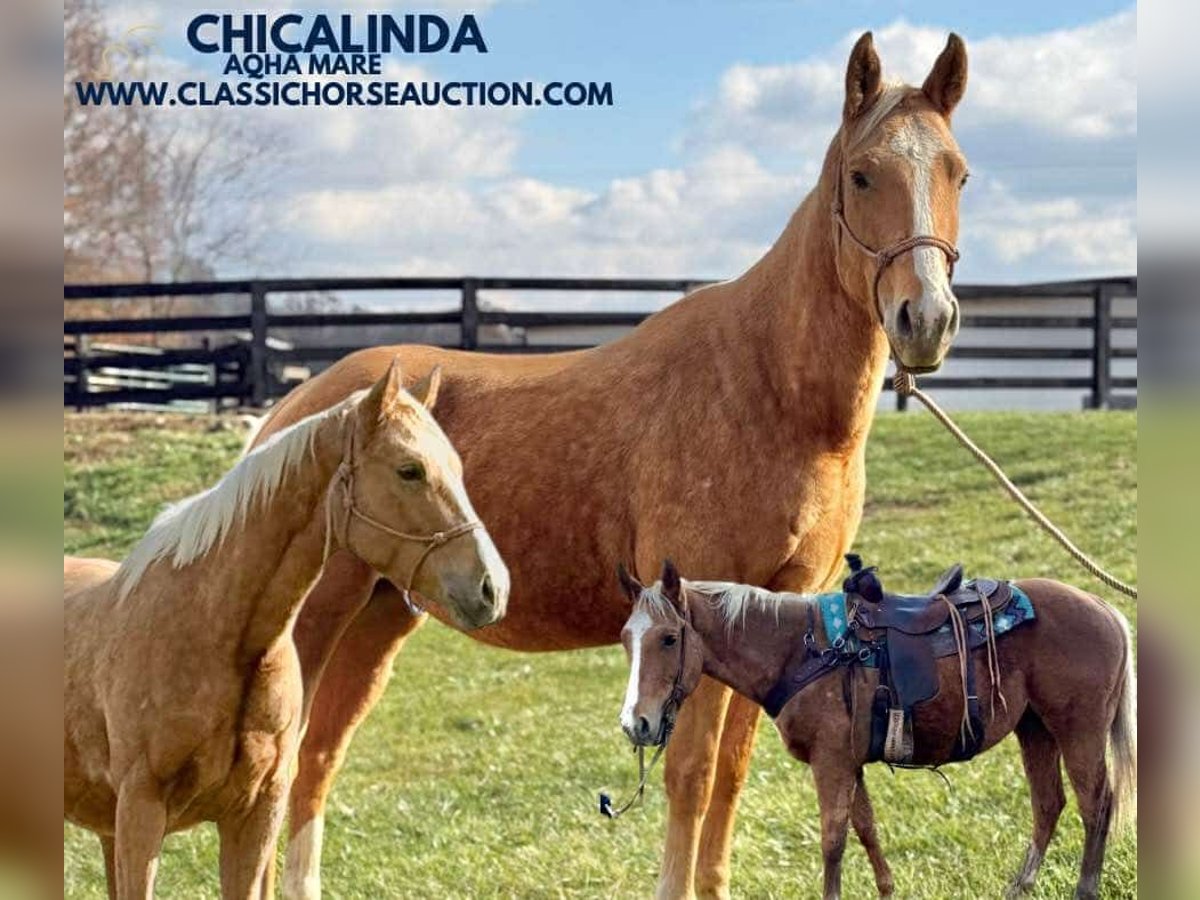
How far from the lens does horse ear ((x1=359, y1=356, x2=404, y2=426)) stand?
2.73m

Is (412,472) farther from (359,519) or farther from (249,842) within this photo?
(249,842)

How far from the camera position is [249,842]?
10.1 ft

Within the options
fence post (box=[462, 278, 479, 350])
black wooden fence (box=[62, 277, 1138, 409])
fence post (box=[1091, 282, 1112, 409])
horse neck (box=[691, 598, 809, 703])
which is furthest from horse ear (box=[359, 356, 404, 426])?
fence post (box=[1091, 282, 1112, 409])

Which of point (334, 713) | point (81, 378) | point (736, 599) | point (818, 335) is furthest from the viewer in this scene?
point (81, 378)

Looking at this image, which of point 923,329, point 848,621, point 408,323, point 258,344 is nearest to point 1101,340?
point 408,323

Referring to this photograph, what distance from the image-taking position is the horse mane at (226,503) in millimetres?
2865

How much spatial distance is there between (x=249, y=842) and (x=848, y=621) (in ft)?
4.64

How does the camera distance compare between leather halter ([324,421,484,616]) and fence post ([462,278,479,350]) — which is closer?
leather halter ([324,421,484,616])

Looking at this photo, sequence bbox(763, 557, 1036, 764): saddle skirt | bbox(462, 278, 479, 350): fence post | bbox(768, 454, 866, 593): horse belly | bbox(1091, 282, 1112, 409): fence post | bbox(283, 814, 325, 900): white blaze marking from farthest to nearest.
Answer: bbox(1091, 282, 1112, 409): fence post, bbox(462, 278, 479, 350): fence post, bbox(283, 814, 325, 900): white blaze marking, bbox(768, 454, 866, 593): horse belly, bbox(763, 557, 1036, 764): saddle skirt

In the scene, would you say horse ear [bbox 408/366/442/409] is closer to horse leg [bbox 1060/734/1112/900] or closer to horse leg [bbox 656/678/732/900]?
horse leg [bbox 656/678/732/900]

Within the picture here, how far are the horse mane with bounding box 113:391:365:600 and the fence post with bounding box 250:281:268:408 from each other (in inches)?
359

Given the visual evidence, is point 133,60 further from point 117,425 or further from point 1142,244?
point 117,425

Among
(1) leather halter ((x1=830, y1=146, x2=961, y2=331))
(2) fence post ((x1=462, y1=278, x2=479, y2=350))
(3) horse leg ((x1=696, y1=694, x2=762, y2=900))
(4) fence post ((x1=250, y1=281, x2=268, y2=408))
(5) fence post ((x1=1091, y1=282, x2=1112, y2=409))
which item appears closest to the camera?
(1) leather halter ((x1=830, y1=146, x2=961, y2=331))

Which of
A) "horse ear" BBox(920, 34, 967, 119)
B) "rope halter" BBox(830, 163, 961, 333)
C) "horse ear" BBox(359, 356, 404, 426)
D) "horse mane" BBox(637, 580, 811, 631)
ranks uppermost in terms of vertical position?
"horse ear" BBox(920, 34, 967, 119)
